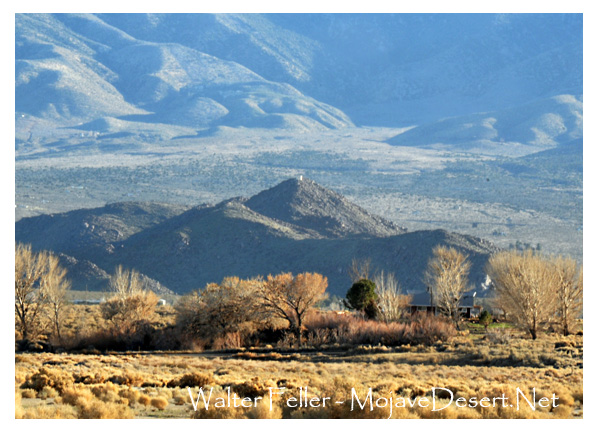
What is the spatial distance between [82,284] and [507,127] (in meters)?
149

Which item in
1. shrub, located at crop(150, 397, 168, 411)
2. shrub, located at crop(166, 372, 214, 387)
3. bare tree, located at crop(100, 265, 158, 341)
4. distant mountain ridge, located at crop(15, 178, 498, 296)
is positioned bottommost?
shrub, located at crop(150, 397, 168, 411)

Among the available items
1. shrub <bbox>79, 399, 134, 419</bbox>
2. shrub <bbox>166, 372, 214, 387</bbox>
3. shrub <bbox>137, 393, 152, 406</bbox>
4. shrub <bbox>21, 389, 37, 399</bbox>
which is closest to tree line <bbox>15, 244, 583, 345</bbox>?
shrub <bbox>166, 372, 214, 387</bbox>

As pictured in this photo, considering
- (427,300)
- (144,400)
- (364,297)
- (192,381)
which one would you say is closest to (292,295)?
(364,297)

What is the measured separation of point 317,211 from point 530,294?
5154 centimetres

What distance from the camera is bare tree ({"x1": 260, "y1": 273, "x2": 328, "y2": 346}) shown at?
38.1 metres

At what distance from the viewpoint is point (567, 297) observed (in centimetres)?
3781

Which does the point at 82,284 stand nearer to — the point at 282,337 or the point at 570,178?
the point at 282,337

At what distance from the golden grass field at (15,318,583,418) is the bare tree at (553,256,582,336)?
83.6 inches

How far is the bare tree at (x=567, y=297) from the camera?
124 feet

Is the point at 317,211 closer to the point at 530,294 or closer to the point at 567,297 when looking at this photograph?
the point at 567,297

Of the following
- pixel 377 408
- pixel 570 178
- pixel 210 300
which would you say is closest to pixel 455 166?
pixel 570 178

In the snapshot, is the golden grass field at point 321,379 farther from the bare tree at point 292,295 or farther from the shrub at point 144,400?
the bare tree at point 292,295

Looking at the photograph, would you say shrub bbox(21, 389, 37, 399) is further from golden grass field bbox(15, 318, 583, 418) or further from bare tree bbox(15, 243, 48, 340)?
bare tree bbox(15, 243, 48, 340)
